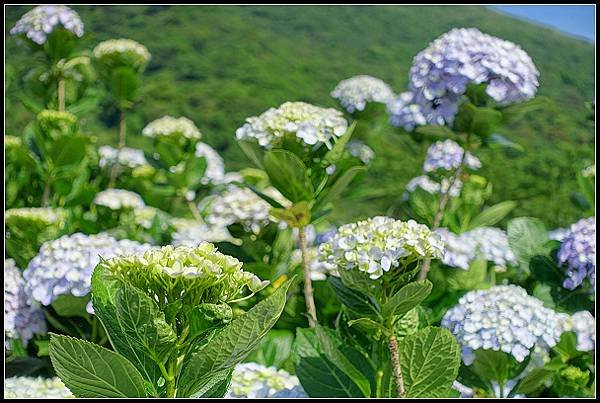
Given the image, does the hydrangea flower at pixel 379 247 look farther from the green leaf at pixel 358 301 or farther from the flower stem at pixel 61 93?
the flower stem at pixel 61 93

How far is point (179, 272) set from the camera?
2.58 feet

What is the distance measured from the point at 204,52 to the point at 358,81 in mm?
24074

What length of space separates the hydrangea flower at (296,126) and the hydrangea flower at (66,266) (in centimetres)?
32

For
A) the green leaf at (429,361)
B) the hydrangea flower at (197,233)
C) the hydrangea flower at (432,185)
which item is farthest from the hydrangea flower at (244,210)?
the green leaf at (429,361)

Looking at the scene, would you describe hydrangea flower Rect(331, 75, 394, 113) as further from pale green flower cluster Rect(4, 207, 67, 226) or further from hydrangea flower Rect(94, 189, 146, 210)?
pale green flower cluster Rect(4, 207, 67, 226)

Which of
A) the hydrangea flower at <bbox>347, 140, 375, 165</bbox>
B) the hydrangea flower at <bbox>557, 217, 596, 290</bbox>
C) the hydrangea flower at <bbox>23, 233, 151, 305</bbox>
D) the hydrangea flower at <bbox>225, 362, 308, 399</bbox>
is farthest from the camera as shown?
the hydrangea flower at <bbox>347, 140, 375, 165</bbox>

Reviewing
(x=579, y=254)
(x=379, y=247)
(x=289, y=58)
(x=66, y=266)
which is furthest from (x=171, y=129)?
(x=289, y=58)

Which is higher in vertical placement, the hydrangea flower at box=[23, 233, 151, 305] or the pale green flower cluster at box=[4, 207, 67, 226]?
the hydrangea flower at box=[23, 233, 151, 305]

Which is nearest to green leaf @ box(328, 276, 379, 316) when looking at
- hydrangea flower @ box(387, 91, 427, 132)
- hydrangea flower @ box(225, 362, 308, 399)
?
hydrangea flower @ box(225, 362, 308, 399)

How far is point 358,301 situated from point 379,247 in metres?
0.11

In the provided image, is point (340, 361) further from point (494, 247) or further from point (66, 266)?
point (494, 247)

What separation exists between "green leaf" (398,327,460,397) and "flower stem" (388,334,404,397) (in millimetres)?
12

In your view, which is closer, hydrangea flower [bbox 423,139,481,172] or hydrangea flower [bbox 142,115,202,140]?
hydrangea flower [bbox 423,139,481,172]

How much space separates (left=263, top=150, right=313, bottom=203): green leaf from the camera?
1.30m
